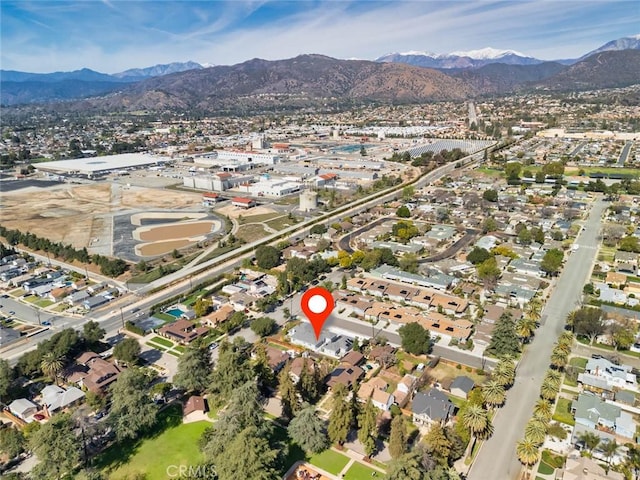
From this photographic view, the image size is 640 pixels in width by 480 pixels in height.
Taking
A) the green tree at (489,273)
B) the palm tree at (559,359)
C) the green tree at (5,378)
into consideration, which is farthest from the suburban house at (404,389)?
the green tree at (5,378)

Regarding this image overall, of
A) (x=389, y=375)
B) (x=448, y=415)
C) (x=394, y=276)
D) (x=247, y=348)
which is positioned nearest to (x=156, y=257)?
(x=247, y=348)

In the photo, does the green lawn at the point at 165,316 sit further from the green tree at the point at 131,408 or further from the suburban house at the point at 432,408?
the suburban house at the point at 432,408

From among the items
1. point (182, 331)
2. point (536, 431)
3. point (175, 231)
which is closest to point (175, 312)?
point (182, 331)

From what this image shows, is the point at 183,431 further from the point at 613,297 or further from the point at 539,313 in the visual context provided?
the point at 613,297

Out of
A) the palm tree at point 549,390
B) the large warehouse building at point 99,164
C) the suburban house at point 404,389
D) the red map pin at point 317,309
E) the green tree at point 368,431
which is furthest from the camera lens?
the large warehouse building at point 99,164

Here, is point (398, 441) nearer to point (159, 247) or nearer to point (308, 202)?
point (159, 247)

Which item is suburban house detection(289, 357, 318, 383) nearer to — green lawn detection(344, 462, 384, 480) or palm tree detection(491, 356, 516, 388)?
green lawn detection(344, 462, 384, 480)
